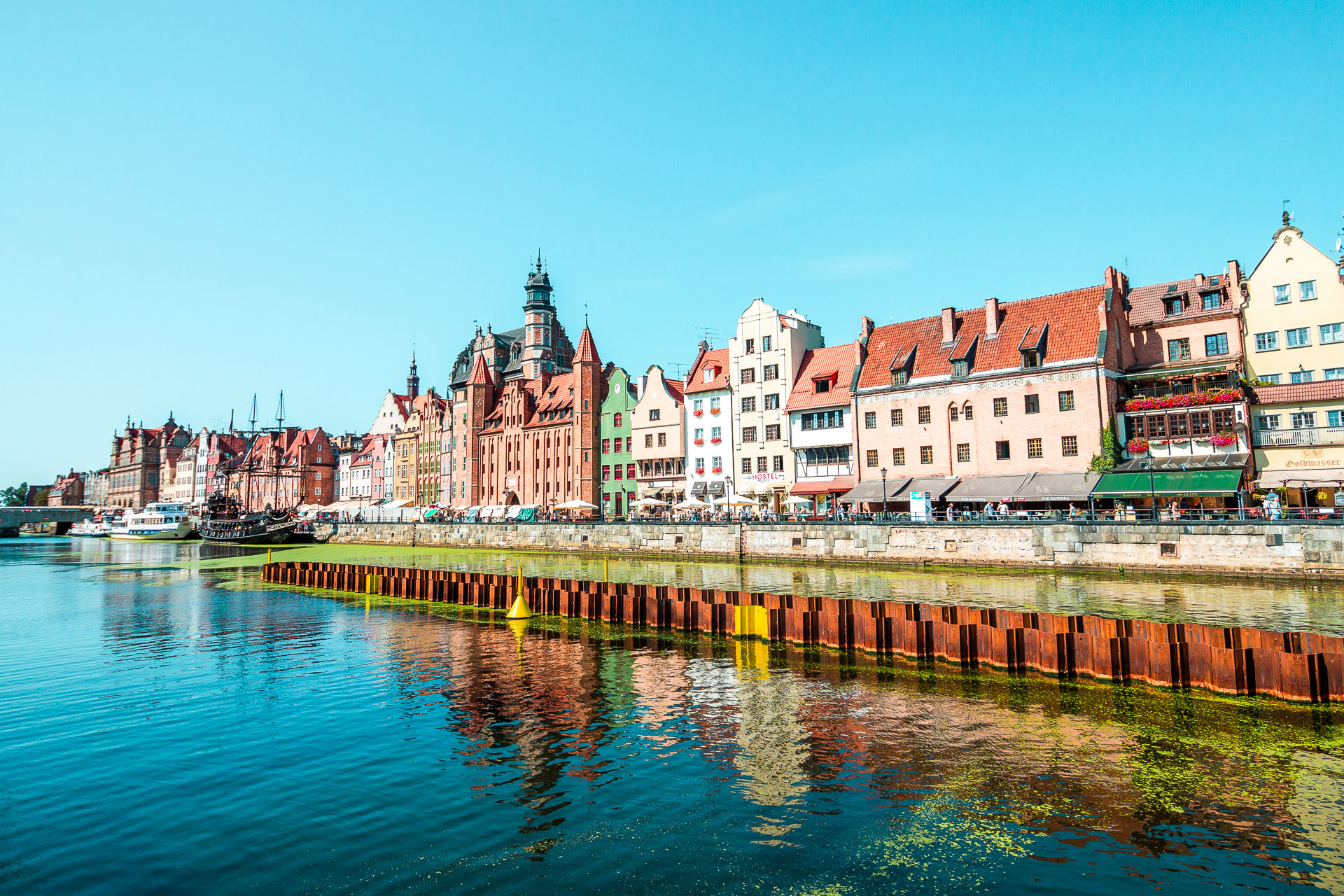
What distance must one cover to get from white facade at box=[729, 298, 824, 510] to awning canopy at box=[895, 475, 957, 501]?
1137cm

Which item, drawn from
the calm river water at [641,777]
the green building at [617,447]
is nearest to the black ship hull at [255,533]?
the green building at [617,447]

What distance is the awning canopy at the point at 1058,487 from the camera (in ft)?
155

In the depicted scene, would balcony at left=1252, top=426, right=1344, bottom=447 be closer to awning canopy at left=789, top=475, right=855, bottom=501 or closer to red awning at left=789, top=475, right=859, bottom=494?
red awning at left=789, top=475, right=859, bottom=494

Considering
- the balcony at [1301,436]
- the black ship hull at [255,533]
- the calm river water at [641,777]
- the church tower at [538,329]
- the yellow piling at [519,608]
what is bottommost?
the calm river water at [641,777]

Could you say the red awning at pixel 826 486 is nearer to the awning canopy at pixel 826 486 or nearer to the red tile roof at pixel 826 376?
the awning canopy at pixel 826 486

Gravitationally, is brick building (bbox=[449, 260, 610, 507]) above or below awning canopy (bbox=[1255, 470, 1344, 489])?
above

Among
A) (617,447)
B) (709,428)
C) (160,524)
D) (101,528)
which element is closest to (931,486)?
(709,428)

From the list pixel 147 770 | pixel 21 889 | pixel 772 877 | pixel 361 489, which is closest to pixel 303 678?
pixel 147 770

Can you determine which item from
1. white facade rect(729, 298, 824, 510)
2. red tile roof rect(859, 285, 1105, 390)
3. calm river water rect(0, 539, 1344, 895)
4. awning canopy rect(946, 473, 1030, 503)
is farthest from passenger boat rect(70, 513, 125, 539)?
calm river water rect(0, 539, 1344, 895)

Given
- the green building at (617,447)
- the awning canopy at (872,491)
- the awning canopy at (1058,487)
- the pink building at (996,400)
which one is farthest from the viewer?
the green building at (617,447)

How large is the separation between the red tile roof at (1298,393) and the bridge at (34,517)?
8267 inches

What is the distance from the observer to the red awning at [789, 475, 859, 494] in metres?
59.9

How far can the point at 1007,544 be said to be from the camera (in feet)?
143

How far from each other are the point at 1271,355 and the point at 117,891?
193 feet
